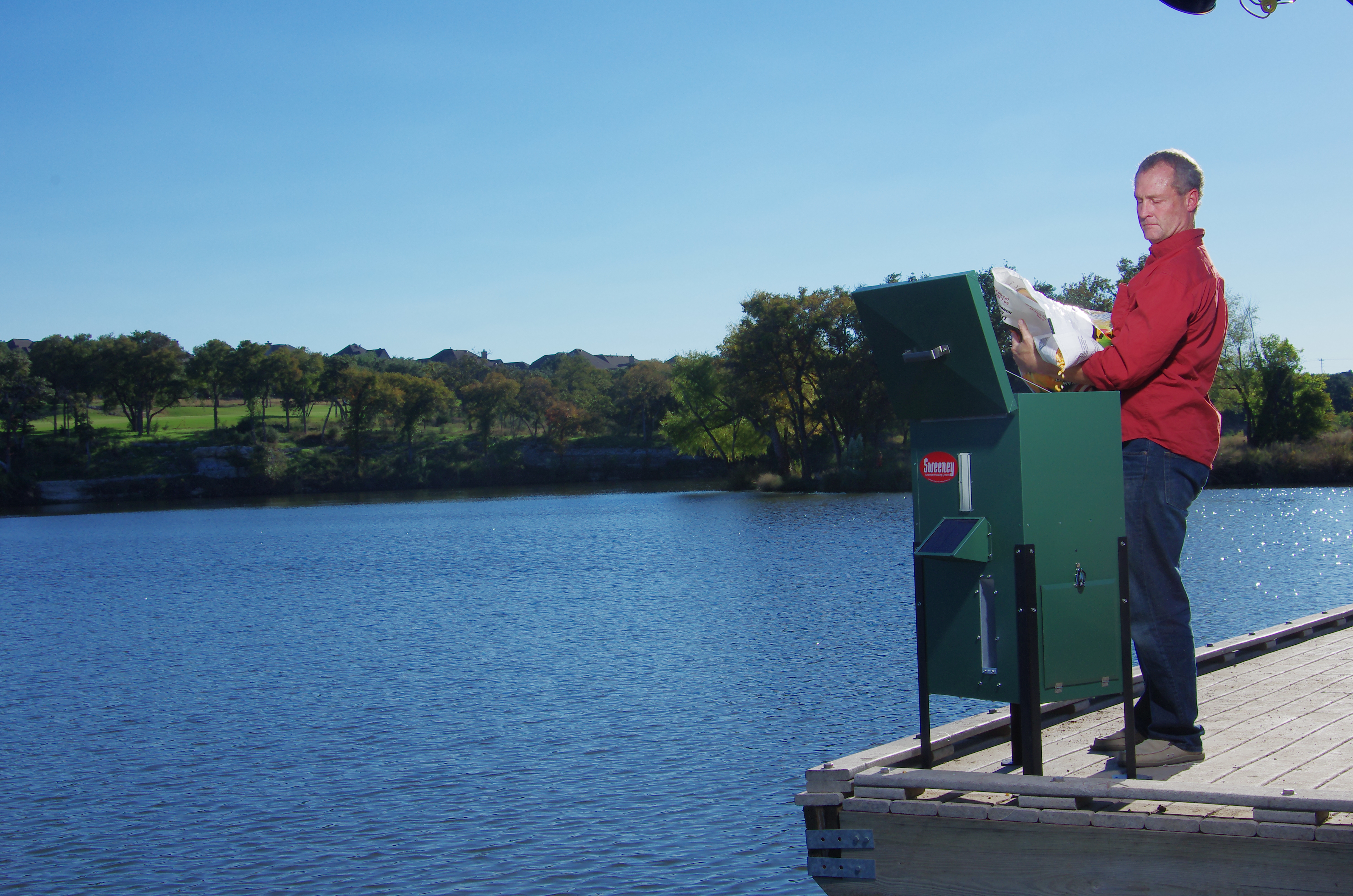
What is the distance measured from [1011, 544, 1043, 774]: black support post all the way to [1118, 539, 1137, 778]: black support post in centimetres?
34

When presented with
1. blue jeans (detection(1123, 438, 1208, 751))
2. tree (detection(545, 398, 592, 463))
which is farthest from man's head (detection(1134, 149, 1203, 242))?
tree (detection(545, 398, 592, 463))

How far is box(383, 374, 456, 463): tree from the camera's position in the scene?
9381 centimetres

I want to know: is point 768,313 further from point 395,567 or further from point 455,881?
point 455,881

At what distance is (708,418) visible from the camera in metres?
70.4

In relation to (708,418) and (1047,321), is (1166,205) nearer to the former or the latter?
(1047,321)

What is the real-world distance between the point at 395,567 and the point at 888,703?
807 inches

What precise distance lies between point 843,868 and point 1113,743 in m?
1.26

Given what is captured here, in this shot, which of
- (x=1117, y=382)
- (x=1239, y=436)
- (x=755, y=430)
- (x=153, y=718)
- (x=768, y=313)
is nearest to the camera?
(x=1117, y=382)

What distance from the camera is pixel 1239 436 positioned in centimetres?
Answer: 5491

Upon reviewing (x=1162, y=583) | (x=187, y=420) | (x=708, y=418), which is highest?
(x=187, y=420)

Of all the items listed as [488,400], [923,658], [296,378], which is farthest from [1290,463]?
[296,378]

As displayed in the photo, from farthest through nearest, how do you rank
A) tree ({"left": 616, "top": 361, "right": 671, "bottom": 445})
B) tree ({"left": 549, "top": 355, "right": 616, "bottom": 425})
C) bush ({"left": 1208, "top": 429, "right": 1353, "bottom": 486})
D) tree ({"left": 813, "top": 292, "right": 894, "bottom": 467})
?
tree ({"left": 549, "top": 355, "right": 616, "bottom": 425}) < tree ({"left": 616, "top": 361, "right": 671, "bottom": 445}) < tree ({"left": 813, "top": 292, "right": 894, "bottom": 467}) < bush ({"left": 1208, "top": 429, "right": 1353, "bottom": 486})

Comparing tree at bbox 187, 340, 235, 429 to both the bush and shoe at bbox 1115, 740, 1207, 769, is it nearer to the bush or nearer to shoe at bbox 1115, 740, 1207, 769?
the bush

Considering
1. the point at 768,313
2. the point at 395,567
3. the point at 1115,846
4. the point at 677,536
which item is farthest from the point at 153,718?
the point at 768,313
